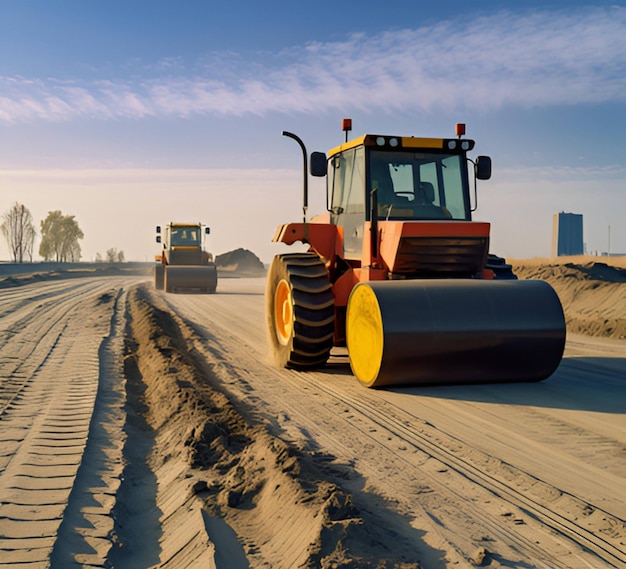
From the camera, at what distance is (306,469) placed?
194 inches

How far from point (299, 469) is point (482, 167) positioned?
19.8 feet

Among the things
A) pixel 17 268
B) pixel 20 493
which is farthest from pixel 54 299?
pixel 17 268

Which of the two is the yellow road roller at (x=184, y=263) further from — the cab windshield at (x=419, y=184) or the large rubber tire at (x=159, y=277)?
the cab windshield at (x=419, y=184)

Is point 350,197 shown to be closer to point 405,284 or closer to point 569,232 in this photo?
point 405,284

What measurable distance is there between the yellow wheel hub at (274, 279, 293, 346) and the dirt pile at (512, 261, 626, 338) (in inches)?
294

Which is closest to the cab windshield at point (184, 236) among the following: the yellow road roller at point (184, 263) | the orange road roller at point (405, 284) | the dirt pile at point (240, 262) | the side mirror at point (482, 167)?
the yellow road roller at point (184, 263)

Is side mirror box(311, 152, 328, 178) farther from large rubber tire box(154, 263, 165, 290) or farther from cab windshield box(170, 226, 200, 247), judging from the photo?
large rubber tire box(154, 263, 165, 290)

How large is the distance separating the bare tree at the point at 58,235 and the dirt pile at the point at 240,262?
46.0 meters

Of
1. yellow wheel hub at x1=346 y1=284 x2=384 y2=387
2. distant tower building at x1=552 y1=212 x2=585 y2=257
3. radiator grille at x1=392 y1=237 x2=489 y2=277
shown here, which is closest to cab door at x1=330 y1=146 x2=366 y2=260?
radiator grille at x1=392 y1=237 x2=489 y2=277

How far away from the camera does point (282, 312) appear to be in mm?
10281

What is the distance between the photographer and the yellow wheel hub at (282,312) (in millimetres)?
9906

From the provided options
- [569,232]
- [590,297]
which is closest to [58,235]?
[569,232]

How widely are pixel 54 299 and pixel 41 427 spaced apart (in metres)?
18.8

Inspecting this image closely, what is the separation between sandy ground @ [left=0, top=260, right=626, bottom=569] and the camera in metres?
3.84
